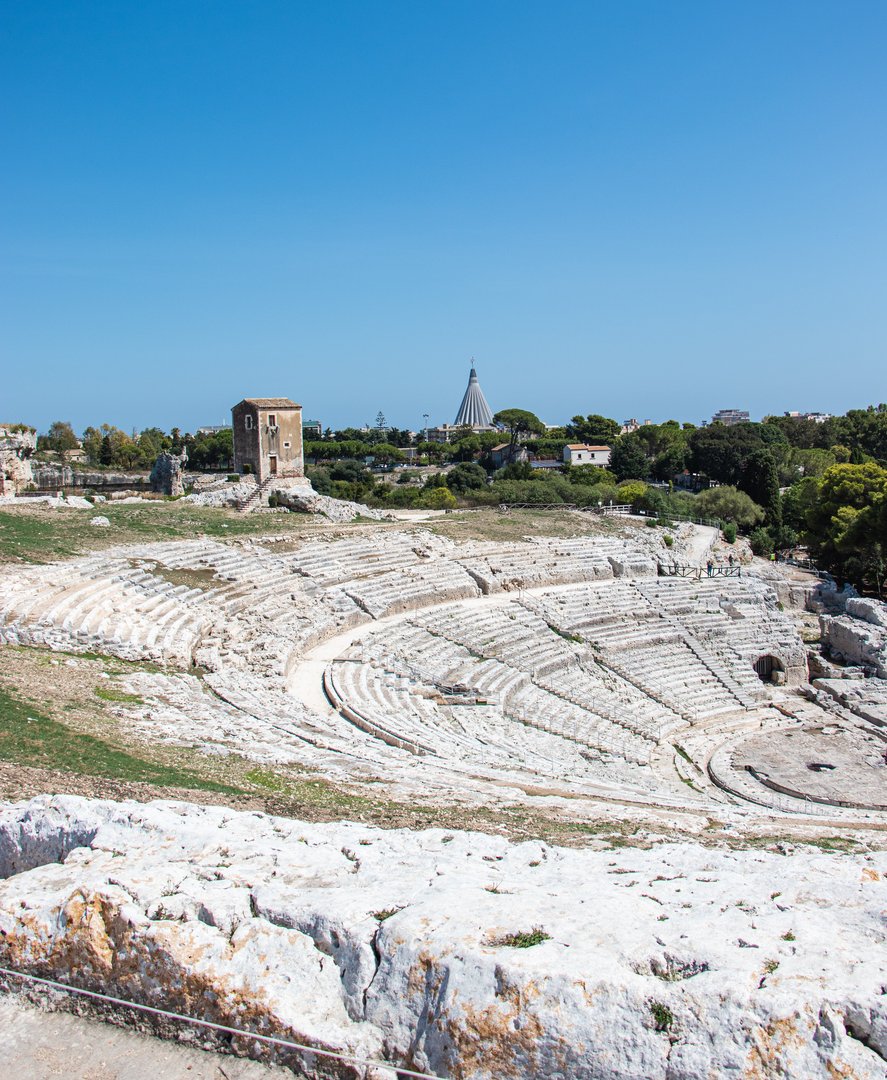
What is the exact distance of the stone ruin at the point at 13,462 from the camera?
104 ft

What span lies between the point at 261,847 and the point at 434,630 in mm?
16720

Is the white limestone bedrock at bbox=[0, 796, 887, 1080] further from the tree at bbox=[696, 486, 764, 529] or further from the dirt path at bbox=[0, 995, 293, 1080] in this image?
the tree at bbox=[696, 486, 764, 529]

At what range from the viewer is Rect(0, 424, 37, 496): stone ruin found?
31.6 meters

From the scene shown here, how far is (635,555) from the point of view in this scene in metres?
31.2

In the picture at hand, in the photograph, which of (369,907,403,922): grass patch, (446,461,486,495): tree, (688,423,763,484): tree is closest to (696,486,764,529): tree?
(688,423,763,484): tree

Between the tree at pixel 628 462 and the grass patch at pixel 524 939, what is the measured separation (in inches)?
2350

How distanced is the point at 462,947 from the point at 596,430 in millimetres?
81813

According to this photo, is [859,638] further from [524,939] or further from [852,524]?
[524,939]

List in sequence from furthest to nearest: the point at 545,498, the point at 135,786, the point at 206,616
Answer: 1. the point at 545,498
2. the point at 206,616
3. the point at 135,786

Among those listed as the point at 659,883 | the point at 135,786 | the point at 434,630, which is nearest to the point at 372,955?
the point at 659,883

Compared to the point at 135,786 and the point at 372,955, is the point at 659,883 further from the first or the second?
the point at 135,786

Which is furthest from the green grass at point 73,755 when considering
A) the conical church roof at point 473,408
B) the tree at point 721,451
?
the conical church roof at point 473,408

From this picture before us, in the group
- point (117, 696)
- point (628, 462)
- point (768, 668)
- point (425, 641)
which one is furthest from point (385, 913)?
point (628, 462)

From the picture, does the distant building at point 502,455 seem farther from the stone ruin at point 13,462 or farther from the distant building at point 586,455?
the stone ruin at point 13,462
